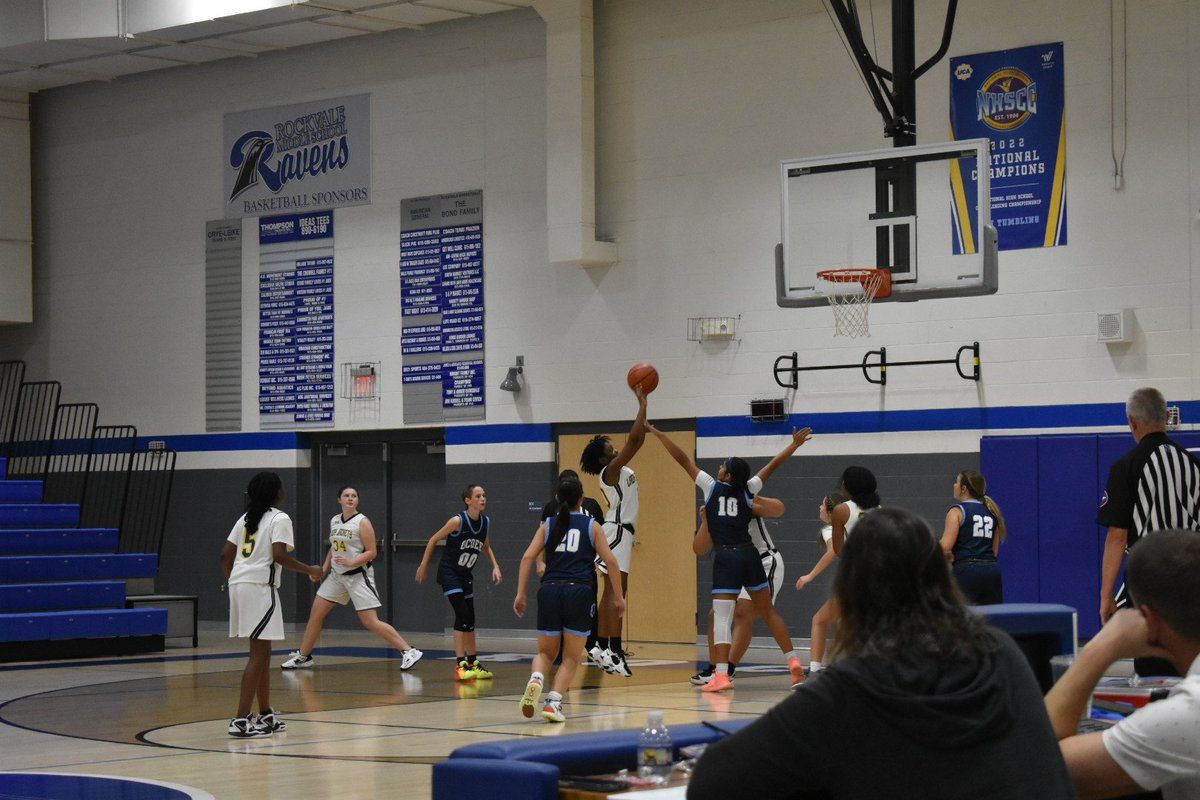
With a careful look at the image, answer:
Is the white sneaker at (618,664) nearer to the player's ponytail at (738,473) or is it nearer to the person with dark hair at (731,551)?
the person with dark hair at (731,551)

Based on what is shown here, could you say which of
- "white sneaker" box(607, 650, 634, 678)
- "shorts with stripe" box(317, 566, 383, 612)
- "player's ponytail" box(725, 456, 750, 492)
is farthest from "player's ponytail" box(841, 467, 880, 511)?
"shorts with stripe" box(317, 566, 383, 612)

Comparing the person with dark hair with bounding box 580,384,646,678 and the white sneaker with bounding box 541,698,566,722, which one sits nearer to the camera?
the white sneaker with bounding box 541,698,566,722

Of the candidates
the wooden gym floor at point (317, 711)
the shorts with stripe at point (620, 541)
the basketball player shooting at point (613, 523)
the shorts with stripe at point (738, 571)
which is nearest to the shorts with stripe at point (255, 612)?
the wooden gym floor at point (317, 711)

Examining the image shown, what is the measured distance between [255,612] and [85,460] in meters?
11.8

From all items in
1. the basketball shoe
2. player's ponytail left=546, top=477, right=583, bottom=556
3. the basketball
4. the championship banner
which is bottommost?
the basketball shoe

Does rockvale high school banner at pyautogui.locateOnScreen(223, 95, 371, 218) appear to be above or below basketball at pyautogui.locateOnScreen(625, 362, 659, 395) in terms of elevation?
above

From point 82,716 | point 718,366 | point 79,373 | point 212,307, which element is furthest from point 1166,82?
point 79,373

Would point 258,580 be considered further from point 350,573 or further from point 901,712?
point 901,712

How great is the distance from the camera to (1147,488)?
736cm

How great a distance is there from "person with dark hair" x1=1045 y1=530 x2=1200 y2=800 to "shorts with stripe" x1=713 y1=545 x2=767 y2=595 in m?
8.93

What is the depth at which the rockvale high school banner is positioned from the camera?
18.7 m

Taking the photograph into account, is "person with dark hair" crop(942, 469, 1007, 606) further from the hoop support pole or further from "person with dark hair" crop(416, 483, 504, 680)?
"person with dark hair" crop(416, 483, 504, 680)

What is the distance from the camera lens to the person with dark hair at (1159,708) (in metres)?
2.99

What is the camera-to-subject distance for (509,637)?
1755 cm
